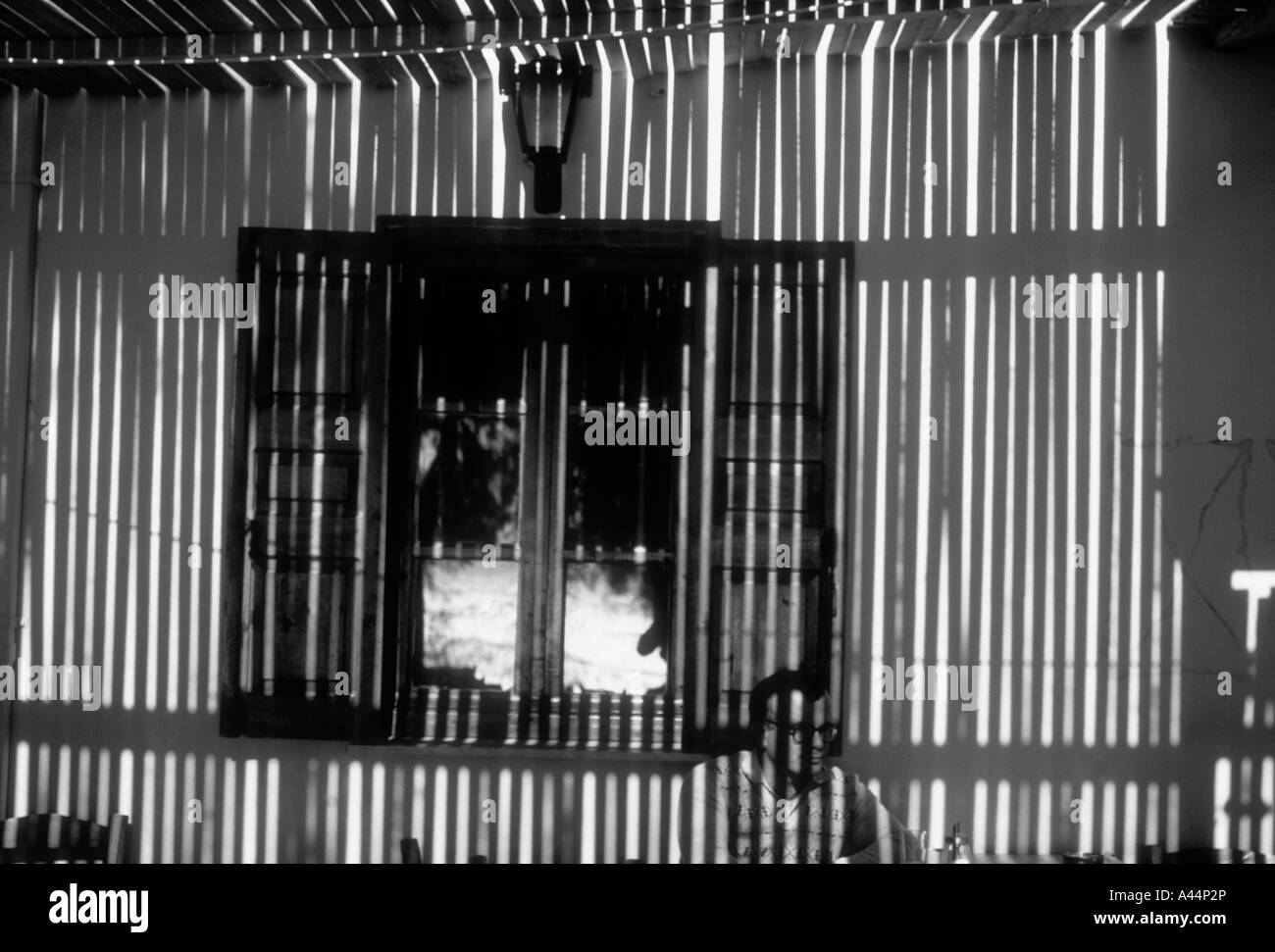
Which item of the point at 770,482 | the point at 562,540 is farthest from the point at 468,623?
the point at 770,482

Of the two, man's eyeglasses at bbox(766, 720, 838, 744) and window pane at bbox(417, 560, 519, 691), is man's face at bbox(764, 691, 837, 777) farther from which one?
window pane at bbox(417, 560, 519, 691)

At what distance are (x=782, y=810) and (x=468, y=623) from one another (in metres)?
1.29

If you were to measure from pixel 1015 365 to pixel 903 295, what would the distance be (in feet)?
1.52

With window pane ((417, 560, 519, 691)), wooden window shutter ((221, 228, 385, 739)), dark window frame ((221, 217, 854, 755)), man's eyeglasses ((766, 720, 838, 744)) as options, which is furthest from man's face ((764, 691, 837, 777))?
wooden window shutter ((221, 228, 385, 739))

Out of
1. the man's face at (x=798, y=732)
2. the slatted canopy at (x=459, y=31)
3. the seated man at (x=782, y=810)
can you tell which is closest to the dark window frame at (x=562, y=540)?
the man's face at (x=798, y=732)

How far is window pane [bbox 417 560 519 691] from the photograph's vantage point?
4.32m

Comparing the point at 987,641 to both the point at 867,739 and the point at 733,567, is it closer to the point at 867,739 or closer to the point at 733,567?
the point at 867,739

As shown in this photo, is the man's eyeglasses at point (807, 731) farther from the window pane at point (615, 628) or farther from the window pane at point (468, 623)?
the window pane at point (468, 623)

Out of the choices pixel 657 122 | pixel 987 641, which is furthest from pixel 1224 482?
pixel 657 122

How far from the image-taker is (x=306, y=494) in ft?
14.0

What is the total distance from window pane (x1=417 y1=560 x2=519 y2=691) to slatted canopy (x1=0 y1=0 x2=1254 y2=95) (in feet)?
5.88

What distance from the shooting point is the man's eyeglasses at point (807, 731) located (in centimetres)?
401

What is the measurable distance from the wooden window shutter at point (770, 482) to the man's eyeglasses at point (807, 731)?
21 centimetres
